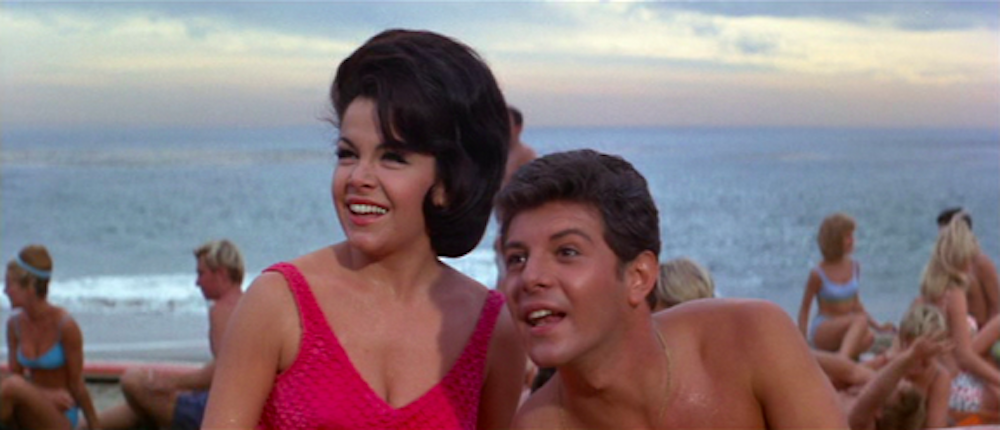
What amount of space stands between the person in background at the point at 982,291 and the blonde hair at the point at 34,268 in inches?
208

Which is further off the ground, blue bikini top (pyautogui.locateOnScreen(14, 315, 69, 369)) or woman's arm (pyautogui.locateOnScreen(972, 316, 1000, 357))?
woman's arm (pyautogui.locateOnScreen(972, 316, 1000, 357))

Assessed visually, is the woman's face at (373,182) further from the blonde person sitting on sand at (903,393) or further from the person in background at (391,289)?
the blonde person sitting on sand at (903,393)

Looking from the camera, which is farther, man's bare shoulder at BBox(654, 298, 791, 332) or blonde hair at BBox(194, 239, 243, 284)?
blonde hair at BBox(194, 239, 243, 284)

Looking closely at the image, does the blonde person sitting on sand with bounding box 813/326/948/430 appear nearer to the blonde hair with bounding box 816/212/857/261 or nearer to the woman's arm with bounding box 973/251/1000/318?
the woman's arm with bounding box 973/251/1000/318

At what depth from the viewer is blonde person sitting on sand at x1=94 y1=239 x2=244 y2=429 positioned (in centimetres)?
708

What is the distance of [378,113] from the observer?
2373mm


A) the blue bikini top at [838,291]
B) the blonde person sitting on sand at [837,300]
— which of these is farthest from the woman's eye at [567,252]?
the blue bikini top at [838,291]

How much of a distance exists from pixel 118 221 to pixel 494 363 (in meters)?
38.3

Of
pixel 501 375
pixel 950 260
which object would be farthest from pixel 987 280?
pixel 501 375

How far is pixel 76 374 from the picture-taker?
7.31 metres

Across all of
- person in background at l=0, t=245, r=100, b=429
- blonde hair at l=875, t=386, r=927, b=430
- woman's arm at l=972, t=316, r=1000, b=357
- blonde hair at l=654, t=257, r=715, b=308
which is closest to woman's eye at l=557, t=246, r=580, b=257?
blonde hair at l=654, t=257, r=715, b=308

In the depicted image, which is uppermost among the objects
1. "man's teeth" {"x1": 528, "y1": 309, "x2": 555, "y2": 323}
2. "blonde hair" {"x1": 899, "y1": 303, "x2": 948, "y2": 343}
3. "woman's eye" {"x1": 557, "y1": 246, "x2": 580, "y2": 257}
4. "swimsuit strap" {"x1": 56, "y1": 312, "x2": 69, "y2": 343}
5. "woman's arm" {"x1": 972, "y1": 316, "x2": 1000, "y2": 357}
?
"woman's eye" {"x1": 557, "y1": 246, "x2": 580, "y2": 257}

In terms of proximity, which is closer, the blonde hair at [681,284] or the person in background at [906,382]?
the blonde hair at [681,284]

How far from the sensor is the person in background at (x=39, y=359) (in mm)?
7098
